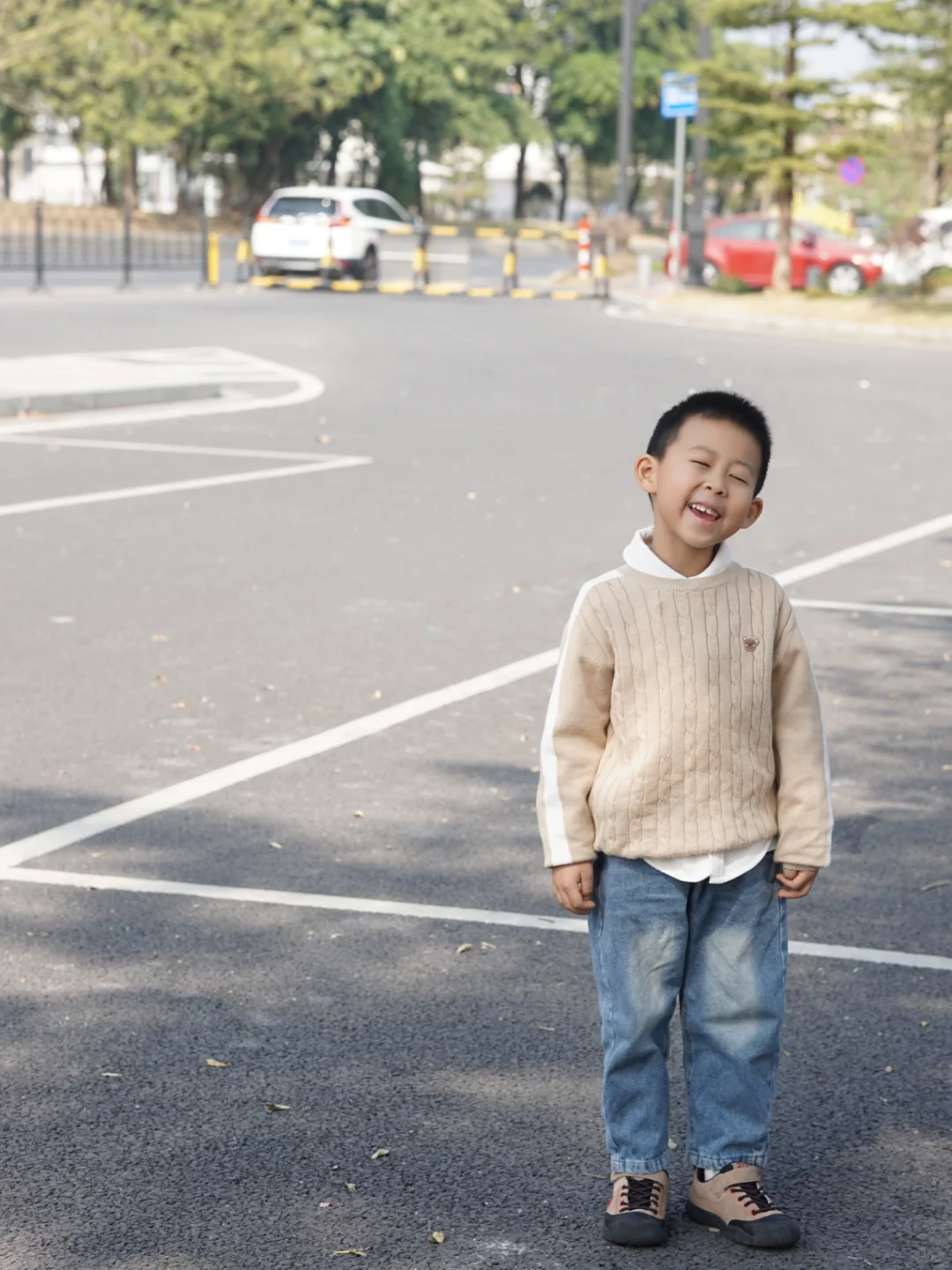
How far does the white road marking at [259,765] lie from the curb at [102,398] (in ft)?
29.1

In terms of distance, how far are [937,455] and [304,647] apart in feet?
25.9

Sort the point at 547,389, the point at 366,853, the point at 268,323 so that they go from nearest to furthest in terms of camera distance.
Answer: the point at 366,853 < the point at 547,389 < the point at 268,323

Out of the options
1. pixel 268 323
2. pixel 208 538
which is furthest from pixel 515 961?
pixel 268 323

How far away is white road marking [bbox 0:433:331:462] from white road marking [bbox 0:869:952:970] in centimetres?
844

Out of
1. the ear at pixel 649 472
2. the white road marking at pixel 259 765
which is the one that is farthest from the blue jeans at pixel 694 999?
the white road marking at pixel 259 765

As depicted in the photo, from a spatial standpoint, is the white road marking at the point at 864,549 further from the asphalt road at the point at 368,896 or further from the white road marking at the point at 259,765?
the white road marking at the point at 259,765

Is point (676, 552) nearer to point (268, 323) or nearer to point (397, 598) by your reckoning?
point (397, 598)

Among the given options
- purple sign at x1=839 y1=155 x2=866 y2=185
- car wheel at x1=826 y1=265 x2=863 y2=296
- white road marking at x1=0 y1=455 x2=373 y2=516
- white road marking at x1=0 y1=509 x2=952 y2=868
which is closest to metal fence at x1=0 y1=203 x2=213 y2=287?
car wheel at x1=826 y1=265 x2=863 y2=296

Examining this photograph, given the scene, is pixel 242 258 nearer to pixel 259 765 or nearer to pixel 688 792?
pixel 259 765

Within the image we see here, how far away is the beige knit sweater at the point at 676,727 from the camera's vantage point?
322 cm

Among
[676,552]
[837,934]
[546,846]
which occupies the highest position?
[676,552]

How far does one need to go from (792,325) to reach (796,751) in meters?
26.3

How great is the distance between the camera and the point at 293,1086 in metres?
3.83

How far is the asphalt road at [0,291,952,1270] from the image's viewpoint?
3.38 m
